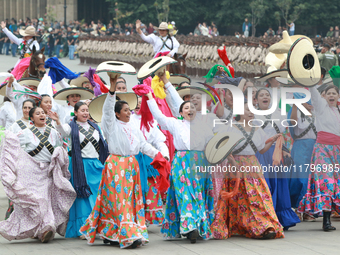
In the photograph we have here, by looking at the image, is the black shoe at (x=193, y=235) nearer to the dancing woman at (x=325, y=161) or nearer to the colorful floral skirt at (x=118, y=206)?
the colorful floral skirt at (x=118, y=206)

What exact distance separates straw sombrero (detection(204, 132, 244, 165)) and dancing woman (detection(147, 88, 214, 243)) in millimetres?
62

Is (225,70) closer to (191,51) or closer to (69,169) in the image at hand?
(69,169)

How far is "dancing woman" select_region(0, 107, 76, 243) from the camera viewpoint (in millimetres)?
6629

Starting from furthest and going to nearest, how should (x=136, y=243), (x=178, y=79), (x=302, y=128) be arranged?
(x=178, y=79), (x=302, y=128), (x=136, y=243)

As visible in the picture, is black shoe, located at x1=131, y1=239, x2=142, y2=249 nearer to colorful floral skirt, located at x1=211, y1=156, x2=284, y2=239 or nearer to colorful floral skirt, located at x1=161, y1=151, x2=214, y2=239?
colorful floral skirt, located at x1=161, y1=151, x2=214, y2=239

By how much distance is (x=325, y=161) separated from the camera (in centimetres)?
738

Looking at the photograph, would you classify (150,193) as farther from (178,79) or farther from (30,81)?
(30,81)

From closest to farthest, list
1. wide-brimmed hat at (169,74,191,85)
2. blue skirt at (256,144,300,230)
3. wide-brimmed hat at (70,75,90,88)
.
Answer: blue skirt at (256,144,300,230) → wide-brimmed hat at (70,75,90,88) → wide-brimmed hat at (169,74,191,85)

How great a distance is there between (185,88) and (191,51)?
15.6m

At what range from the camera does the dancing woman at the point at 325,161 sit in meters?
7.27

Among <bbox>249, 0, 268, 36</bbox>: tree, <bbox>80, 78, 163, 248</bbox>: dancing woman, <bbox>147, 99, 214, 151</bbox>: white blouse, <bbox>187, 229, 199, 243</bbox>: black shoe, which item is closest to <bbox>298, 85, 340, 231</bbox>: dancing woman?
<bbox>147, 99, 214, 151</bbox>: white blouse

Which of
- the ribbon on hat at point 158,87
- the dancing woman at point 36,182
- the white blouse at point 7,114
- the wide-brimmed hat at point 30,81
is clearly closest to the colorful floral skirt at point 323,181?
the ribbon on hat at point 158,87

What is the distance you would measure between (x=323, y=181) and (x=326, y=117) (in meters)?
0.73

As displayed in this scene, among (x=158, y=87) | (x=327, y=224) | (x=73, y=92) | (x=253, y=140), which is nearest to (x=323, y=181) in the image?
(x=327, y=224)
